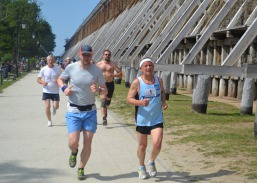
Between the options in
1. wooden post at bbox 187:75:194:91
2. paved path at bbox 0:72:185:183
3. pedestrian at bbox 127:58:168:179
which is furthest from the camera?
wooden post at bbox 187:75:194:91

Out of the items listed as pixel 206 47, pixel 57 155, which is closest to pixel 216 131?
pixel 57 155

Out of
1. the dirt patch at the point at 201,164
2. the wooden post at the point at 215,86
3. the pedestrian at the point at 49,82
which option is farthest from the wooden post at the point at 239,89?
the dirt patch at the point at 201,164

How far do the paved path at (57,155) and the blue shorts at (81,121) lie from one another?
2.02 ft

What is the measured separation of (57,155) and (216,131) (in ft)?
12.5

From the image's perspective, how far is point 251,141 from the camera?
834 centimetres

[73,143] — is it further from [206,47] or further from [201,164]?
[206,47]

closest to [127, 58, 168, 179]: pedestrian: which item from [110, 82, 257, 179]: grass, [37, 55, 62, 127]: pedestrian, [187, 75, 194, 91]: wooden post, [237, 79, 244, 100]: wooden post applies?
[110, 82, 257, 179]: grass

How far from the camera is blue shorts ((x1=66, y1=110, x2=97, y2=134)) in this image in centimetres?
580

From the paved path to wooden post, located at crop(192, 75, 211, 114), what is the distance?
7.99ft

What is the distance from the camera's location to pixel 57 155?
7.10m

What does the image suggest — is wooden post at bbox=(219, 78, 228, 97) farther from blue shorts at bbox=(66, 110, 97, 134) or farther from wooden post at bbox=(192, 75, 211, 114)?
blue shorts at bbox=(66, 110, 97, 134)

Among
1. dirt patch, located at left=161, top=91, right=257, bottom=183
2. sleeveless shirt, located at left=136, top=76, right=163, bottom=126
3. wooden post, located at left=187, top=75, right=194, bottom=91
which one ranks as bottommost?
dirt patch, located at left=161, top=91, right=257, bottom=183

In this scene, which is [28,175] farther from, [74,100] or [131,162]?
[131,162]

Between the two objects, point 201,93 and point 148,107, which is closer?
point 148,107
